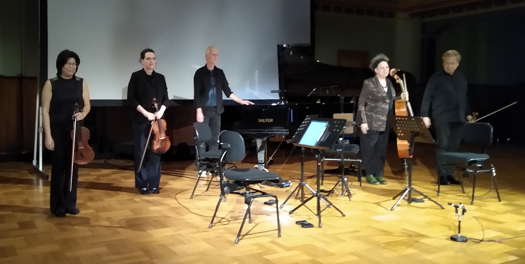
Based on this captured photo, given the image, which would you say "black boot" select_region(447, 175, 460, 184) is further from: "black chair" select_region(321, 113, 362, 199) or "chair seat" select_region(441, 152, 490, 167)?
"black chair" select_region(321, 113, 362, 199)

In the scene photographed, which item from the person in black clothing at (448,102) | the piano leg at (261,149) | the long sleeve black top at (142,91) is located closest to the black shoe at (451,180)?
the person in black clothing at (448,102)

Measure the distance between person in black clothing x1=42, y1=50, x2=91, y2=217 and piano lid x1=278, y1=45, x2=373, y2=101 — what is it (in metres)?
3.07

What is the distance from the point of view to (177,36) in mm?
7156

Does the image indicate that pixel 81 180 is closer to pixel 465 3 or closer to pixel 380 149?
pixel 380 149

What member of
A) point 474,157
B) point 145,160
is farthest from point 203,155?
point 474,157

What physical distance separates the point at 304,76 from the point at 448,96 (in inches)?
82.1

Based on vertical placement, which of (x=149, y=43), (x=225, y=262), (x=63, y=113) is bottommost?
(x=225, y=262)

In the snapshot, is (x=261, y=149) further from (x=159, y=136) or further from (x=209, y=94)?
(x=159, y=136)

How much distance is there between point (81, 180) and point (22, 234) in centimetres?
238

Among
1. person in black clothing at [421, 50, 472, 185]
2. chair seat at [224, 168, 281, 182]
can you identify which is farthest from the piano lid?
chair seat at [224, 168, 281, 182]

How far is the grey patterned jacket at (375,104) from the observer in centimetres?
565

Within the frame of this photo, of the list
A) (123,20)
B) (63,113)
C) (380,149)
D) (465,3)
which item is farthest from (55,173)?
(465,3)

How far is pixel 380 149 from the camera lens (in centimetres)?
586

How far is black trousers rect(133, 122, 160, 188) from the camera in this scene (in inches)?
204
